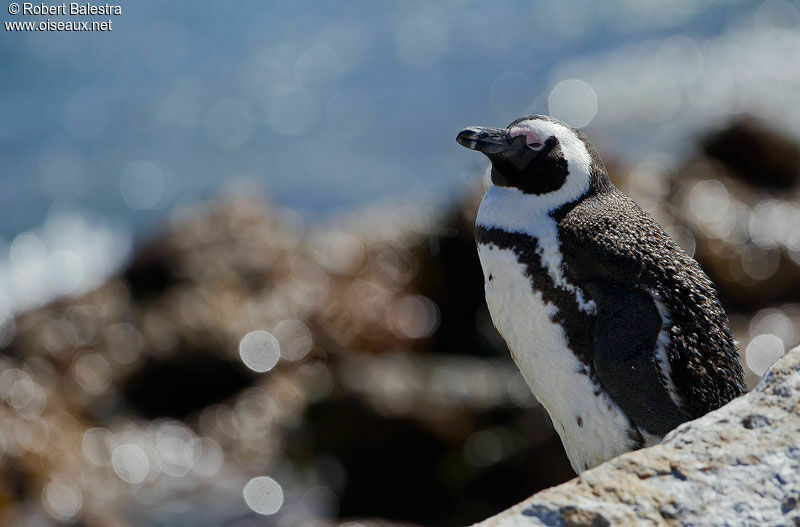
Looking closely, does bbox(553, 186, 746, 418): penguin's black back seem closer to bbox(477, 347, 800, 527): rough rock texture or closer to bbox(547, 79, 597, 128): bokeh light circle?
bbox(477, 347, 800, 527): rough rock texture

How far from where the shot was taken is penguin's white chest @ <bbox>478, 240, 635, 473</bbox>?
4.16 metres

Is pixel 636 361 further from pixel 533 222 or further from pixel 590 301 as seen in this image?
pixel 533 222

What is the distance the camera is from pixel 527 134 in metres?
4.36

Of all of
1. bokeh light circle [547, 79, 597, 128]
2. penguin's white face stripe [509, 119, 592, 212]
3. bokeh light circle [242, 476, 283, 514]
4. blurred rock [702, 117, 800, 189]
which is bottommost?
bokeh light circle [242, 476, 283, 514]

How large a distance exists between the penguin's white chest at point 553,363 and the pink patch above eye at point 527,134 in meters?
0.43

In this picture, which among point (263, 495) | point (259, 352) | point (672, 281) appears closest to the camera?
point (672, 281)

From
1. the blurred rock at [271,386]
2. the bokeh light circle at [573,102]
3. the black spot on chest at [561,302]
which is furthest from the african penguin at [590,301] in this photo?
the bokeh light circle at [573,102]

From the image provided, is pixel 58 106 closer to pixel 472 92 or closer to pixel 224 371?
pixel 472 92

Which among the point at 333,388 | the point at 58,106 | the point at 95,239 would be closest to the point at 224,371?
the point at 333,388

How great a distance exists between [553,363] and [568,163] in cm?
82

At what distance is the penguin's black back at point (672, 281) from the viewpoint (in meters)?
3.99

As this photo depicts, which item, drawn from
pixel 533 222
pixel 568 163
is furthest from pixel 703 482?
pixel 568 163

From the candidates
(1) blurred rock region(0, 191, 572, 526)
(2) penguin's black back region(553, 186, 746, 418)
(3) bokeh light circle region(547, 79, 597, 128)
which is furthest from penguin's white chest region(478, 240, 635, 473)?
(3) bokeh light circle region(547, 79, 597, 128)

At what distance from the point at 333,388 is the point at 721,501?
6.05 meters
